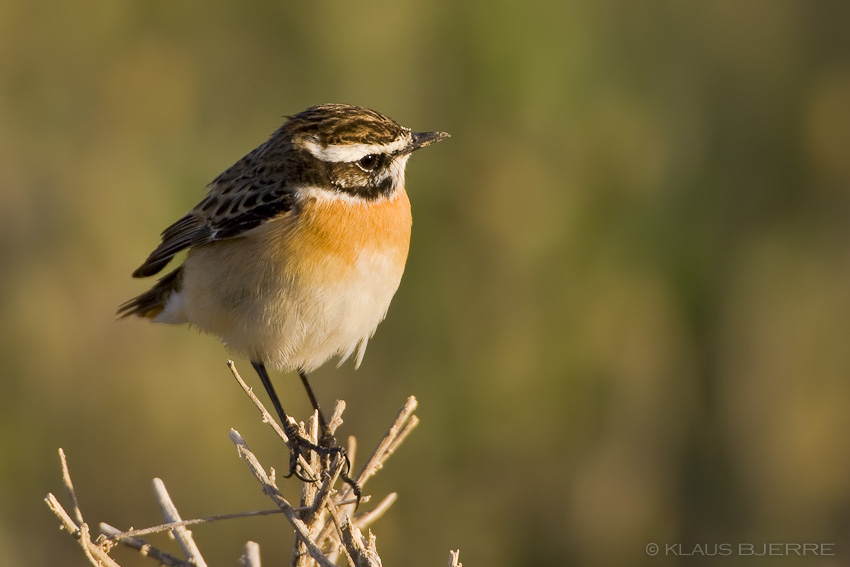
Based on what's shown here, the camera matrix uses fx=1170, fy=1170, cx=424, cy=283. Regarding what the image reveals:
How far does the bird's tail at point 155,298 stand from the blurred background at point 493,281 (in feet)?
2.82

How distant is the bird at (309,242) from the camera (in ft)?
14.4

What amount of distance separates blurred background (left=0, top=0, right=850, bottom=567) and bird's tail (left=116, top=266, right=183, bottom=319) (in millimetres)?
859

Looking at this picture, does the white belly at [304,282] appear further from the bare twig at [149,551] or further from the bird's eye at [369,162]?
the bare twig at [149,551]

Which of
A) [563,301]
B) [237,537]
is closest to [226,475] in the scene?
[237,537]

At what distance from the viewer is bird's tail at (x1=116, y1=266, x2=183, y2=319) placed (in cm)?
504

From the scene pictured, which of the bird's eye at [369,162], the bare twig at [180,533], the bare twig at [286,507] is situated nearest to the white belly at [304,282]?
the bird's eye at [369,162]

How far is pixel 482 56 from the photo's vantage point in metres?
6.49

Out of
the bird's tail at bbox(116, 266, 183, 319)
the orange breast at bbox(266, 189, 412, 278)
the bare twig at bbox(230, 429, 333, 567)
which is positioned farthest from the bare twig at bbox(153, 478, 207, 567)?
the bird's tail at bbox(116, 266, 183, 319)

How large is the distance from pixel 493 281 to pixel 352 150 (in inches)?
75.1

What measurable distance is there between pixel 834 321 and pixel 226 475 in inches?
132

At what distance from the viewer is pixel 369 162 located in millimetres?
4547

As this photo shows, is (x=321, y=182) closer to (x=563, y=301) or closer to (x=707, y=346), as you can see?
(x=563, y=301)

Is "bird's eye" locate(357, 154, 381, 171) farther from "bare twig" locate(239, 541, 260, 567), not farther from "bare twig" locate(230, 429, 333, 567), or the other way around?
"bare twig" locate(239, 541, 260, 567)

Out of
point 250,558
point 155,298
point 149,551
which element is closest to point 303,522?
point 250,558
